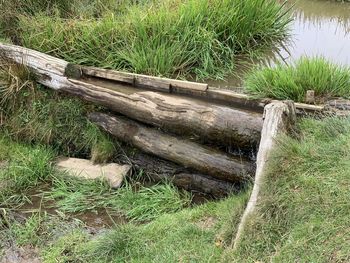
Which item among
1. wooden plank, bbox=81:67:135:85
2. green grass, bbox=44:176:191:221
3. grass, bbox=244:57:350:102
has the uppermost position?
grass, bbox=244:57:350:102

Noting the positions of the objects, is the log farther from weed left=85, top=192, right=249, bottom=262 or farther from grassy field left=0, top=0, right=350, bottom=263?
weed left=85, top=192, right=249, bottom=262

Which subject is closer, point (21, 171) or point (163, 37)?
point (21, 171)

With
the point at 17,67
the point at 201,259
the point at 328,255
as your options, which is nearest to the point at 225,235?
the point at 201,259

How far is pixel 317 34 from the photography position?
19.1 ft

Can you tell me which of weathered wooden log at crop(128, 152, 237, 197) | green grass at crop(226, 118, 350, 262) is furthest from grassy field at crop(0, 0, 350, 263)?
weathered wooden log at crop(128, 152, 237, 197)

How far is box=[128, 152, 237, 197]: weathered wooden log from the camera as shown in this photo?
14.0 ft

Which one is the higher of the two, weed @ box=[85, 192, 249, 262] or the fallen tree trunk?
the fallen tree trunk

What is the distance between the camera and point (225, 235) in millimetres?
3193

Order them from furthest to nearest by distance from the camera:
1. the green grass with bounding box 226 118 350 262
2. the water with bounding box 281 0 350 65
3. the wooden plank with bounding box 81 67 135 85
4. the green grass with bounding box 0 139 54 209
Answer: the water with bounding box 281 0 350 65 → the wooden plank with bounding box 81 67 135 85 → the green grass with bounding box 0 139 54 209 → the green grass with bounding box 226 118 350 262

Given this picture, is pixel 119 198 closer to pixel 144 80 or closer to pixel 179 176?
pixel 179 176

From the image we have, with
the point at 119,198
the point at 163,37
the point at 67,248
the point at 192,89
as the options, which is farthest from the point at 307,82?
the point at 67,248

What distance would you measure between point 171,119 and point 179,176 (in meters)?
0.52

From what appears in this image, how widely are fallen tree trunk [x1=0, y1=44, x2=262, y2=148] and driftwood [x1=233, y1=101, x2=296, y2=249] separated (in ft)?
0.97

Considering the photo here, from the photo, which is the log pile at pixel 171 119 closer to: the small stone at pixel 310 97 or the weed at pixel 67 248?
the small stone at pixel 310 97
